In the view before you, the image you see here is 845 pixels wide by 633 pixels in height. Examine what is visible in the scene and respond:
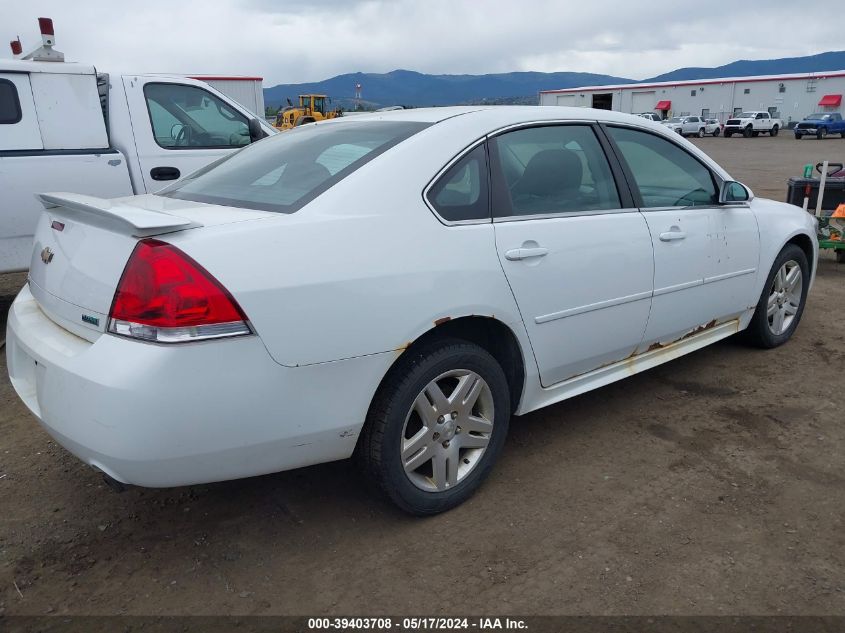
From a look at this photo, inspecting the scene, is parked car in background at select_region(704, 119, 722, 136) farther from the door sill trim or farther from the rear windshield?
the rear windshield

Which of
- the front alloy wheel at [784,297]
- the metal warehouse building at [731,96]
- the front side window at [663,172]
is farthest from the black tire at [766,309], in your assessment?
the metal warehouse building at [731,96]

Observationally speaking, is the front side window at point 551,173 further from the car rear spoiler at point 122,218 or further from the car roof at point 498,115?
the car rear spoiler at point 122,218

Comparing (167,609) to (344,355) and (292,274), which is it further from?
(292,274)

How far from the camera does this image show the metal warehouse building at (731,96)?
165ft

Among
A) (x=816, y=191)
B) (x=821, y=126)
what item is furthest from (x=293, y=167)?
(x=821, y=126)

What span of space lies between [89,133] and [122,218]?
4.22 meters

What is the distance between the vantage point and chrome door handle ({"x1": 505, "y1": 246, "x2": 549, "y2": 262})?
273cm

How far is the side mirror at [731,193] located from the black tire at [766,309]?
0.65 meters

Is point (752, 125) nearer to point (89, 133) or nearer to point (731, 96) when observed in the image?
point (731, 96)

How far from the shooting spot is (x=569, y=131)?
10.7 ft

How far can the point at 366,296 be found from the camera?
90.3 inches

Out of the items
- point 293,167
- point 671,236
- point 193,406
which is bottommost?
point 193,406

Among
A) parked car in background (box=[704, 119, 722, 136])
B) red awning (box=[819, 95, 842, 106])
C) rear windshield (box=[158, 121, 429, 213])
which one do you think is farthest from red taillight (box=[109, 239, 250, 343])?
red awning (box=[819, 95, 842, 106])

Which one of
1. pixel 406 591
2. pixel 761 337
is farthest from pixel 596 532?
pixel 761 337
